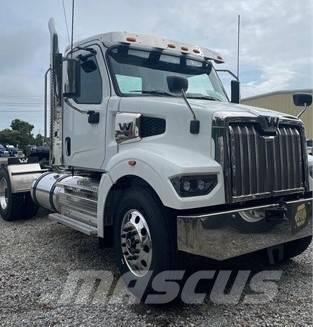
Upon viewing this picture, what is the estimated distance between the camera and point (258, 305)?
3990 mm

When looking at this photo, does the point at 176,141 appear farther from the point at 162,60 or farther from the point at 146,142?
the point at 162,60

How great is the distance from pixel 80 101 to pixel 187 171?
7.95 feet

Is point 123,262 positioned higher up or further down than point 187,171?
further down

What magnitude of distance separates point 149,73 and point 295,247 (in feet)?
8.86

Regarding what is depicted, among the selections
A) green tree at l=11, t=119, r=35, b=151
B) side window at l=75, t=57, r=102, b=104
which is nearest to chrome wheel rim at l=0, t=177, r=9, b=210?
side window at l=75, t=57, r=102, b=104

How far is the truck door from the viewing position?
5.09 m

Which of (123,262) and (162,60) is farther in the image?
(162,60)

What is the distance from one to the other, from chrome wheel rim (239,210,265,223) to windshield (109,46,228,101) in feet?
5.74

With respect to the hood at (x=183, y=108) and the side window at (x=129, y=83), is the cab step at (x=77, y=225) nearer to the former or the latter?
the hood at (x=183, y=108)

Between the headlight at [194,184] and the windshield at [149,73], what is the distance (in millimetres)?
1566

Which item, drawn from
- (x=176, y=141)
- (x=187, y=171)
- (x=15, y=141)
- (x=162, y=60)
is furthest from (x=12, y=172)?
(x=15, y=141)

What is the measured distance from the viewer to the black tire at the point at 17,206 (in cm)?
778

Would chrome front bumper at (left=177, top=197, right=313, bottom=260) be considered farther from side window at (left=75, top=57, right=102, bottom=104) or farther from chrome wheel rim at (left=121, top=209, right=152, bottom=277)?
side window at (left=75, top=57, right=102, bottom=104)

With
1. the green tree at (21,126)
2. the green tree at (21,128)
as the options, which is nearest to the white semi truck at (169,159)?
the green tree at (21,128)
